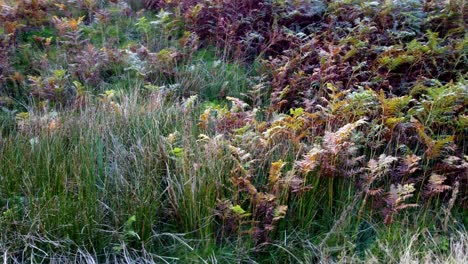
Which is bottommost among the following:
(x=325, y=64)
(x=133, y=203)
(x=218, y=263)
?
(x=218, y=263)

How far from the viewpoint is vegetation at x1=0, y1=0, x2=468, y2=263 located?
414 cm

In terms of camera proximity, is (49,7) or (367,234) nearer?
(367,234)

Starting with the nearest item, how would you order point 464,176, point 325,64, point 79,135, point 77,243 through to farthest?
point 77,243, point 464,176, point 79,135, point 325,64

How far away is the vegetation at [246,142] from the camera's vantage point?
4.14 m

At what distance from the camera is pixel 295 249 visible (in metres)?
4.20

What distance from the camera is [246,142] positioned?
4.69 meters

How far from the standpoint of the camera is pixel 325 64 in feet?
19.6

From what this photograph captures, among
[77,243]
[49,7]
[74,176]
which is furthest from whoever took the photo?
[49,7]

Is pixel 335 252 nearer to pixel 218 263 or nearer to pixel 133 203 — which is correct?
pixel 218 263

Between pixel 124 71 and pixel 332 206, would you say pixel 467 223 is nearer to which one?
pixel 332 206

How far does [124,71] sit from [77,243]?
3032 millimetres

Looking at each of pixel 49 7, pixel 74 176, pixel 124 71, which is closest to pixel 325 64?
pixel 124 71

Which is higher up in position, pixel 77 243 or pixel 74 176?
pixel 74 176

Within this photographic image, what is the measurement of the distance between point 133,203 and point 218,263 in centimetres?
82
